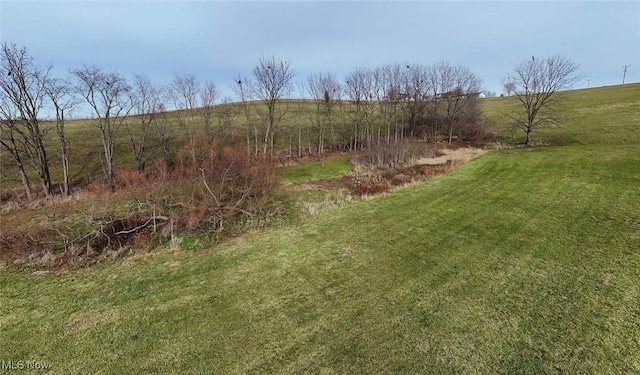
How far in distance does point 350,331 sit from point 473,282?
3104 millimetres

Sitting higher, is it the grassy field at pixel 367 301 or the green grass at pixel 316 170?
the green grass at pixel 316 170

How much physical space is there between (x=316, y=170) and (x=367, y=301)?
630 inches

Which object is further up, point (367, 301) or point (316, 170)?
point (316, 170)

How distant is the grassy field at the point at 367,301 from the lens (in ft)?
14.8

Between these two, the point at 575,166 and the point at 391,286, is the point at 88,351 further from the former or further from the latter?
the point at 575,166

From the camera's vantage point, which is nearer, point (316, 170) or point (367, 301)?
point (367, 301)

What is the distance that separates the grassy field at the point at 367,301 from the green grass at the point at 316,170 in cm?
887

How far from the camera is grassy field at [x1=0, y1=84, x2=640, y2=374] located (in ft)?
14.8

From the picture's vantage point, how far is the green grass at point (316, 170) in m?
19.4

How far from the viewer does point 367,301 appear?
19.5ft

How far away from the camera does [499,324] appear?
510 cm

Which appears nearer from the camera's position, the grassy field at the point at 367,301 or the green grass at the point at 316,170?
the grassy field at the point at 367,301

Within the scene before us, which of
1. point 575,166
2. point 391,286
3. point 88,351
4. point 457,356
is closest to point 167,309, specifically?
point 88,351

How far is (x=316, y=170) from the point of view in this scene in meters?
21.5
